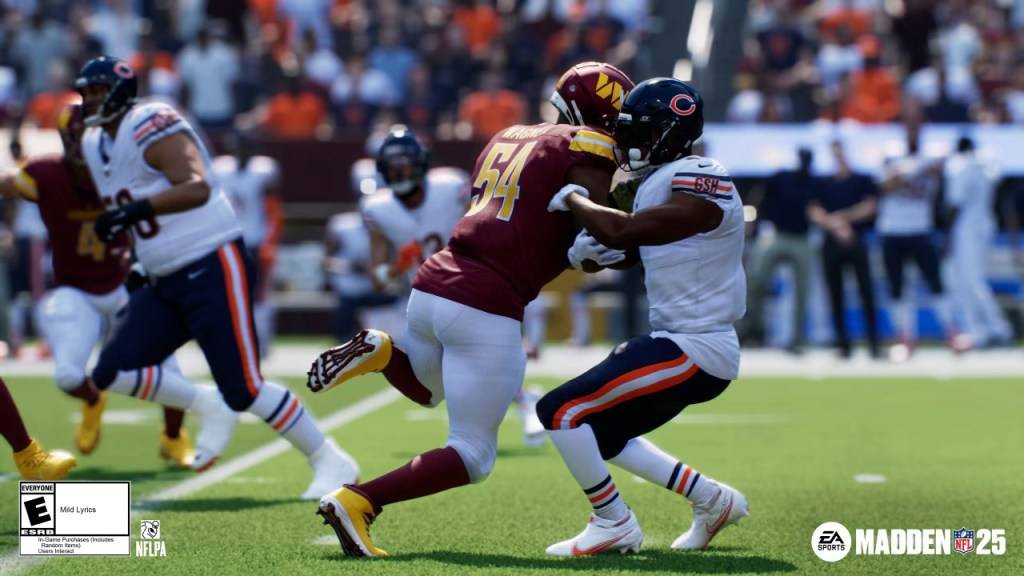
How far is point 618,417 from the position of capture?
5719mm

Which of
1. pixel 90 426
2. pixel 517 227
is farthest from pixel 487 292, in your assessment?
pixel 90 426

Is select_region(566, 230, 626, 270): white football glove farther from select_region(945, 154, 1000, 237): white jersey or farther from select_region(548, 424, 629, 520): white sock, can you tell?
select_region(945, 154, 1000, 237): white jersey

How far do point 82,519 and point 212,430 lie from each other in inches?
90.0

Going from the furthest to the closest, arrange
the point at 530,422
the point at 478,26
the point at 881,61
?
the point at 478,26 → the point at 881,61 → the point at 530,422

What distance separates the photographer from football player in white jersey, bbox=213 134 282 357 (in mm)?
14672

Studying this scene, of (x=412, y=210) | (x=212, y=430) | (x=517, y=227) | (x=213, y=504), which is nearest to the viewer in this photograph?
(x=517, y=227)

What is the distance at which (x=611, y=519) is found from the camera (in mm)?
5691

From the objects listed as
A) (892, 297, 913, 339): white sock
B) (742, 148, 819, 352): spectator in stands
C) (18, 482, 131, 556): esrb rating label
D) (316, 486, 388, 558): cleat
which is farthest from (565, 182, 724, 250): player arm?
(892, 297, 913, 339): white sock

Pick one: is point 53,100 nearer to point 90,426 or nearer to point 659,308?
point 90,426

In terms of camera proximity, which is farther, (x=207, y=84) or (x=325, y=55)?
(x=325, y=55)

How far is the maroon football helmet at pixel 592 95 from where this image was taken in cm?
581

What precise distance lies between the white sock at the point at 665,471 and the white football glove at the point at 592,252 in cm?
71

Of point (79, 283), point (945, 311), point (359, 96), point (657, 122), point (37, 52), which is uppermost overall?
point (657, 122)

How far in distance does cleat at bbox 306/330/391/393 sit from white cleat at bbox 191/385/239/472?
1.93 metres
